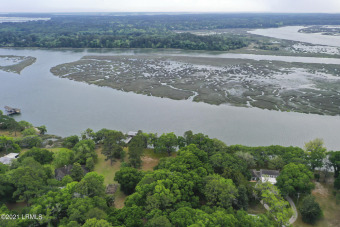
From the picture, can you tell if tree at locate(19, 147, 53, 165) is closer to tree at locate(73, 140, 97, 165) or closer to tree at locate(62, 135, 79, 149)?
tree at locate(73, 140, 97, 165)

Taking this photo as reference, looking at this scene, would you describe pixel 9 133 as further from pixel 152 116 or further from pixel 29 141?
pixel 152 116

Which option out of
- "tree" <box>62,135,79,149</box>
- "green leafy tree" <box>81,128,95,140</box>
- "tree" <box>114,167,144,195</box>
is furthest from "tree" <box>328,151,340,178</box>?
"tree" <box>62,135,79,149</box>

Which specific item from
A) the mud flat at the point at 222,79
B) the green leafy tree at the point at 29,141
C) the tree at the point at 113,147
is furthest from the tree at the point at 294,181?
the green leafy tree at the point at 29,141

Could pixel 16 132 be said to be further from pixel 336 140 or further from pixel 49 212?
pixel 336 140

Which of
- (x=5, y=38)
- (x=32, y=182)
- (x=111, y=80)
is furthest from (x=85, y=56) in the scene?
(x=32, y=182)

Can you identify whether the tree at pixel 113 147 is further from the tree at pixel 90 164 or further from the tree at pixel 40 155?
the tree at pixel 40 155

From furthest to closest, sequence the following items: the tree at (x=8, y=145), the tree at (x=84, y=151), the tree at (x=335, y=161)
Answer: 1. the tree at (x=8, y=145)
2. the tree at (x=84, y=151)
3. the tree at (x=335, y=161)

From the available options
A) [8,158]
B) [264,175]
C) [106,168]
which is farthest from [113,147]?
[264,175]
